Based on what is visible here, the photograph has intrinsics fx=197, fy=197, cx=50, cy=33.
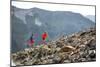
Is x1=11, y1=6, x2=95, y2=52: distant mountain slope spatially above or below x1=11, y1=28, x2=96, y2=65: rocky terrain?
above

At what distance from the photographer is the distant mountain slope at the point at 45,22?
A: 2359 mm

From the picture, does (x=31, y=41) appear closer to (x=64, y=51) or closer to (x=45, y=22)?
(x=45, y=22)

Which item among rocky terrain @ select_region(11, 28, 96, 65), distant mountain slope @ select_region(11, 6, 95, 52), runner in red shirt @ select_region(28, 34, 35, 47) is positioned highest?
distant mountain slope @ select_region(11, 6, 95, 52)

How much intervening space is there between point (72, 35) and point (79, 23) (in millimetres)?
196

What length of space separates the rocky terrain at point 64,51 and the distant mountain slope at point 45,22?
0.09 m

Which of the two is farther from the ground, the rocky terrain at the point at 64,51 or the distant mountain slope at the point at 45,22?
the distant mountain slope at the point at 45,22

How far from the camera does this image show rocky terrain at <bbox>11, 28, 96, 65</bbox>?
2.39 meters

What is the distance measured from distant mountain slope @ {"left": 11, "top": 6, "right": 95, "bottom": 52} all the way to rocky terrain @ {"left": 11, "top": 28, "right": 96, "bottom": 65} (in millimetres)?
88

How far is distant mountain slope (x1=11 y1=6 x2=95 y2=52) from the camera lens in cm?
236

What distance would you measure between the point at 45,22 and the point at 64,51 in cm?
45

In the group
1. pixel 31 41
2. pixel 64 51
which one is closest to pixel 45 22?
pixel 31 41
